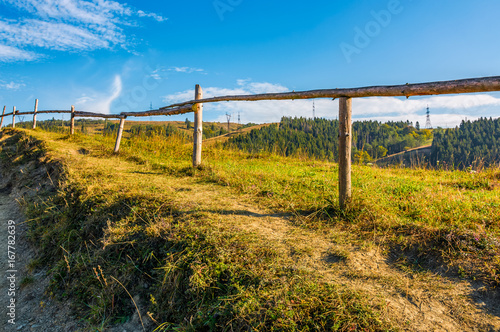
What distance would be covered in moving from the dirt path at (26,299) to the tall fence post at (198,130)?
13.8 ft

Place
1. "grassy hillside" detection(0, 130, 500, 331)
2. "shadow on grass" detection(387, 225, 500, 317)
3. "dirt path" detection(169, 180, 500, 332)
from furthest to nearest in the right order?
1. "shadow on grass" detection(387, 225, 500, 317)
2. "grassy hillside" detection(0, 130, 500, 331)
3. "dirt path" detection(169, 180, 500, 332)

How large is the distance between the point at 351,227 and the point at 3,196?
33.6 feet

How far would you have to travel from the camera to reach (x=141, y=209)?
4.29 m

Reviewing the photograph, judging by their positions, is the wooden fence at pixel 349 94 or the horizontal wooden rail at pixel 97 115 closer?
the wooden fence at pixel 349 94

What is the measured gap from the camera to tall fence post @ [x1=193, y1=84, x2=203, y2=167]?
7.70m

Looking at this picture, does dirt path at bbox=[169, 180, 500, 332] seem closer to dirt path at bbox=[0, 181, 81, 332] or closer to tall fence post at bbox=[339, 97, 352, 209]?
tall fence post at bbox=[339, 97, 352, 209]

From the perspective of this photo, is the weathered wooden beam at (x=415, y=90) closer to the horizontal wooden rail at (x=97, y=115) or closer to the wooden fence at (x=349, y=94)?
the wooden fence at (x=349, y=94)

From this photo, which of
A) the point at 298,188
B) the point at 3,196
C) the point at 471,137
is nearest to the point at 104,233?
the point at 298,188

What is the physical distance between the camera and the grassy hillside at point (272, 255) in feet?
7.45

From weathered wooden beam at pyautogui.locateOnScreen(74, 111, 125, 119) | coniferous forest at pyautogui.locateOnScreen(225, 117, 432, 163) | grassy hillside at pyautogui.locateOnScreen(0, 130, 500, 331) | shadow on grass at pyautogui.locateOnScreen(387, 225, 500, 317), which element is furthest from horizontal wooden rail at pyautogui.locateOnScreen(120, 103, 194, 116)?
coniferous forest at pyautogui.locateOnScreen(225, 117, 432, 163)

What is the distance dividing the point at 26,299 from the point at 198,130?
5.33m

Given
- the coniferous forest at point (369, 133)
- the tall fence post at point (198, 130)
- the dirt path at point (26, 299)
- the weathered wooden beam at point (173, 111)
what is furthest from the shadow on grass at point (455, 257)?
the coniferous forest at point (369, 133)

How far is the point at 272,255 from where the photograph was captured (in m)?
2.95

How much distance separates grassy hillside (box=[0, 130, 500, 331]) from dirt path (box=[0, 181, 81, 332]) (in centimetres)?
20
